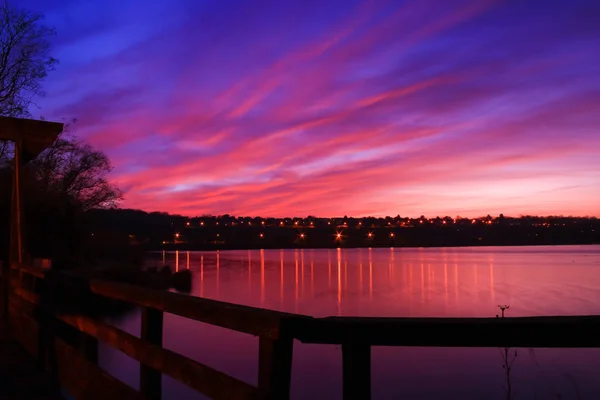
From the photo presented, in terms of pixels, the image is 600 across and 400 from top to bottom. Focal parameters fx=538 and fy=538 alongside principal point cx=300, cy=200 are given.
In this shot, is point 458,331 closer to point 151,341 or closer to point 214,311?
point 214,311

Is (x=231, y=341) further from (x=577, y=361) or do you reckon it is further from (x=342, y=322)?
(x=342, y=322)

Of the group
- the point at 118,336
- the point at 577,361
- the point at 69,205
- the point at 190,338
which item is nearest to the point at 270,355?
the point at 118,336

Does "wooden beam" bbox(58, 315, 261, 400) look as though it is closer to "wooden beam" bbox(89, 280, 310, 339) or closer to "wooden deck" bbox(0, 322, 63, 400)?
"wooden beam" bbox(89, 280, 310, 339)

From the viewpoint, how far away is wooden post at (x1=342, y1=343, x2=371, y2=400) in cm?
236

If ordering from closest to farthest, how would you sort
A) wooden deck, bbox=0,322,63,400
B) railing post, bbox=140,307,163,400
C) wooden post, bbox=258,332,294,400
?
wooden post, bbox=258,332,294,400 → railing post, bbox=140,307,163,400 → wooden deck, bbox=0,322,63,400

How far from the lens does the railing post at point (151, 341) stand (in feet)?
12.3

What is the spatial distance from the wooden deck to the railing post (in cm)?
223

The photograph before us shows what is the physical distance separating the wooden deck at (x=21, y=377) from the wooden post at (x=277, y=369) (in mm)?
3845

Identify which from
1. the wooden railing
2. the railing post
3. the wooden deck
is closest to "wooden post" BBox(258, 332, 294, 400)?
the wooden railing

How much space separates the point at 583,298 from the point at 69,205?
122 feet

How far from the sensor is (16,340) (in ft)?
27.2

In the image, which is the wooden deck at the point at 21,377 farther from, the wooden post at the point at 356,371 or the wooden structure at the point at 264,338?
the wooden post at the point at 356,371

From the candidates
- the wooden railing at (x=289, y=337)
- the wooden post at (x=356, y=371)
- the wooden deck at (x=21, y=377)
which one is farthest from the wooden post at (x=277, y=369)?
the wooden deck at (x=21, y=377)

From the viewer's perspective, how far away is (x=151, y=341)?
12.5 ft
